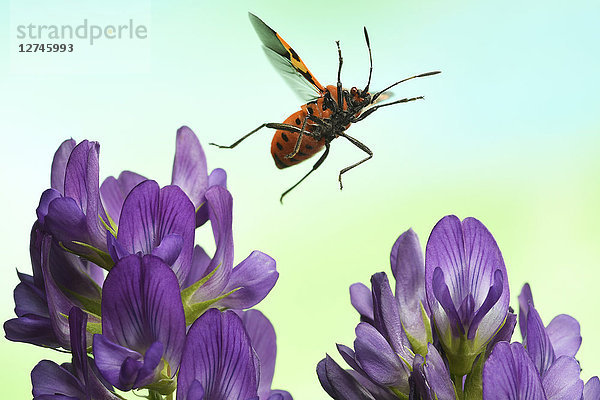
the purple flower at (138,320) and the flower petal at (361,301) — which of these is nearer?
the purple flower at (138,320)

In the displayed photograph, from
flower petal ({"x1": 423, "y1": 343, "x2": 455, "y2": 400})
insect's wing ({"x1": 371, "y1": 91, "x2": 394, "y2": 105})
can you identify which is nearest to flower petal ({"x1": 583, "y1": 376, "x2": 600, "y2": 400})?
flower petal ({"x1": 423, "y1": 343, "x2": 455, "y2": 400})

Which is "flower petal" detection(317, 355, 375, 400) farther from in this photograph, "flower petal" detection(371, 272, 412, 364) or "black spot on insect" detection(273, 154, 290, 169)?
"black spot on insect" detection(273, 154, 290, 169)

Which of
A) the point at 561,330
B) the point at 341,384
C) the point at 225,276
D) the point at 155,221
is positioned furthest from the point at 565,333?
the point at 155,221

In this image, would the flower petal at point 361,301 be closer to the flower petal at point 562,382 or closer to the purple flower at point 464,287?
the purple flower at point 464,287

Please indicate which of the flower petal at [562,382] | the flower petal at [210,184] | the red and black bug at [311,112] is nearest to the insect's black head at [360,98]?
the red and black bug at [311,112]

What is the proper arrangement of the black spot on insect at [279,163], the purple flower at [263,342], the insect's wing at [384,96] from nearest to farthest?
the purple flower at [263,342] → the black spot on insect at [279,163] → the insect's wing at [384,96]

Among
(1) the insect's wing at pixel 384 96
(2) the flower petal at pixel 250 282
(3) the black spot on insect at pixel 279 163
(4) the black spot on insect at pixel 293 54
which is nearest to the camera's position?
(2) the flower petal at pixel 250 282

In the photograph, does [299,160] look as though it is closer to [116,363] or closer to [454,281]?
[454,281]

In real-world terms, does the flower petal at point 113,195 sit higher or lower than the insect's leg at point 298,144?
lower
